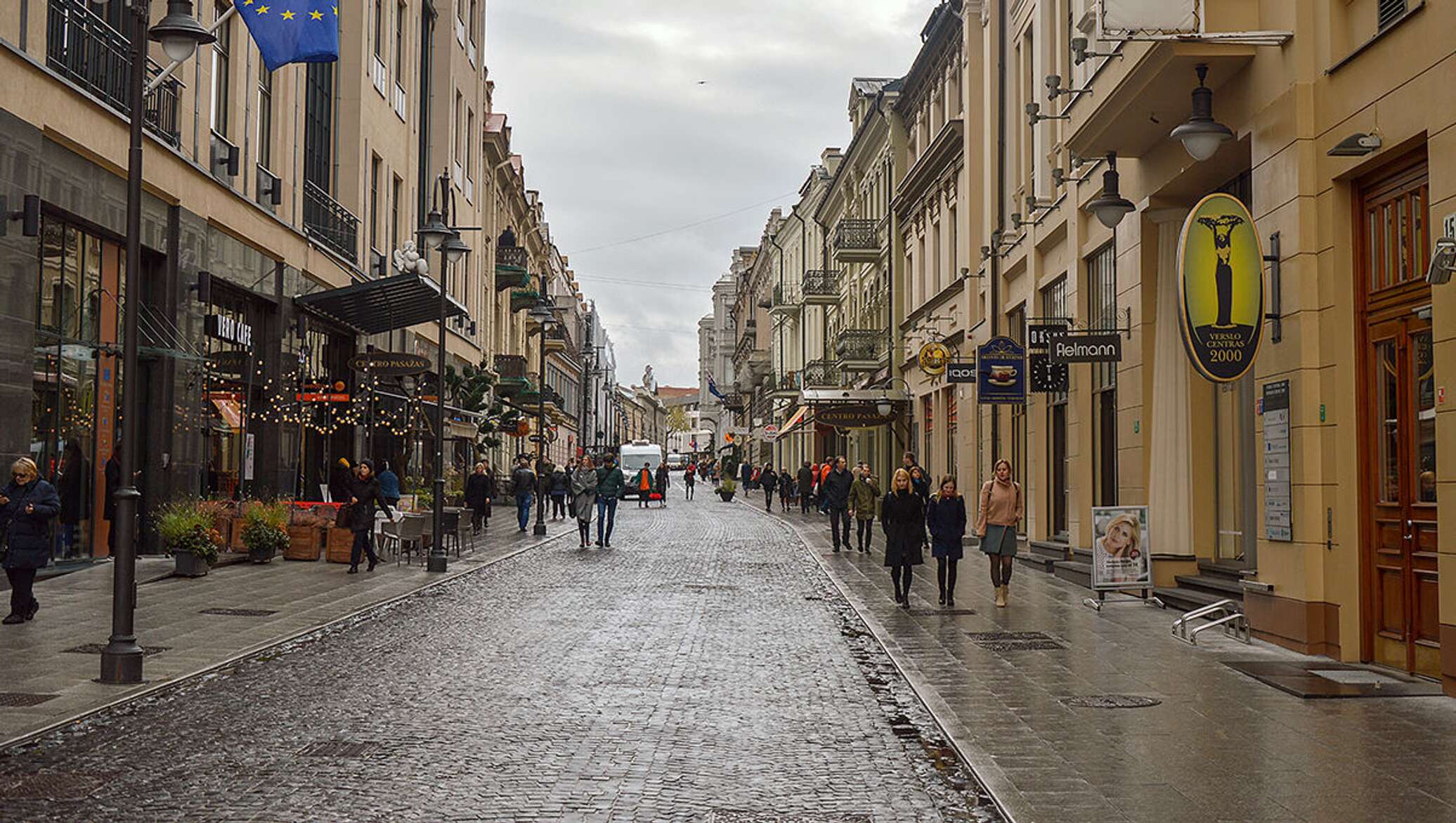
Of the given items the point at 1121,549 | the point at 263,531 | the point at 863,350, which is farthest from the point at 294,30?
the point at 863,350

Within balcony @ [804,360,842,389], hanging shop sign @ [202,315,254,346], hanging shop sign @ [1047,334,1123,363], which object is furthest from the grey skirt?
balcony @ [804,360,842,389]

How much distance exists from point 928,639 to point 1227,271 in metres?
4.35

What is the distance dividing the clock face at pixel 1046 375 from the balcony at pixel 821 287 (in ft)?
116

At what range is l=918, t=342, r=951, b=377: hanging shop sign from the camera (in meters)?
31.5

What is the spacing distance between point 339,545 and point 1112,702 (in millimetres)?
15517

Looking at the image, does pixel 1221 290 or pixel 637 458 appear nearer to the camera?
pixel 1221 290

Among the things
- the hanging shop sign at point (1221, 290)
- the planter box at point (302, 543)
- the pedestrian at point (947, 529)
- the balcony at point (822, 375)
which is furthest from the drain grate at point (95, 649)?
the balcony at point (822, 375)

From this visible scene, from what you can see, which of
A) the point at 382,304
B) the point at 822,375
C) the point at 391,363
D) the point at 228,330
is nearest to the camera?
the point at 228,330

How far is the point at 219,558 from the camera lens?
21156 millimetres

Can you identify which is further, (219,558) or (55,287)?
(219,558)

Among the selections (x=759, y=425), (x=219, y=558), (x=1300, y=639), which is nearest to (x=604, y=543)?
(x=219, y=558)

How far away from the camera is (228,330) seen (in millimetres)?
24859

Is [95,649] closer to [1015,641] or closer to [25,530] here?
[25,530]

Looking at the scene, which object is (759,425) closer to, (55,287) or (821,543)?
(821,543)
